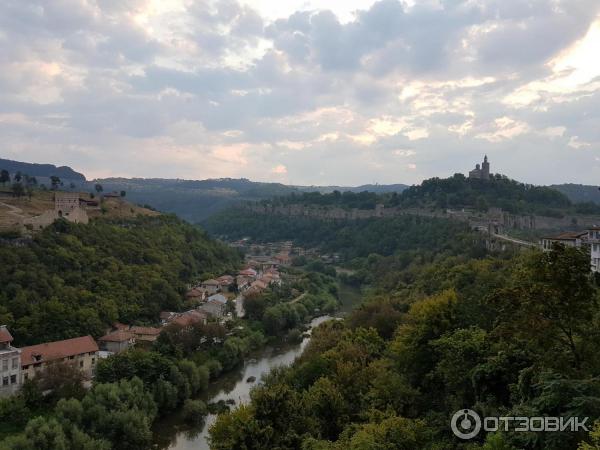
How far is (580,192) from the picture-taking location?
9825 cm

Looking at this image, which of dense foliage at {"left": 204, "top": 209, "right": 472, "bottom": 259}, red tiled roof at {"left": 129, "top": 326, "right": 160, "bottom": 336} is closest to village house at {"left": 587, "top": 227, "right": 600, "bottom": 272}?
dense foliage at {"left": 204, "top": 209, "right": 472, "bottom": 259}

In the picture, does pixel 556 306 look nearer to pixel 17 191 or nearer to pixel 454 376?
pixel 454 376

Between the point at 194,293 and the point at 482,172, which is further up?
the point at 482,172

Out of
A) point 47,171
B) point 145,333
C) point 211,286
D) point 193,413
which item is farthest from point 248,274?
point 47,171

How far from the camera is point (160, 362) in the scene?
24.0 meters

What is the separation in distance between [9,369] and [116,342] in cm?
610

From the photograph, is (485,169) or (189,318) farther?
(485,169)

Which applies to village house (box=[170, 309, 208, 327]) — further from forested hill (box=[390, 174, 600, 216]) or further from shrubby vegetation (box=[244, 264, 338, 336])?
forested hill (box=[390, 174, 600, 216])

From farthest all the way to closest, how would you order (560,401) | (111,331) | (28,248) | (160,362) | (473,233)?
(473,233) → (28,248) → (111,331) → (160,362) → (560,401)

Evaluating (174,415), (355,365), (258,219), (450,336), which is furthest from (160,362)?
(258,219)

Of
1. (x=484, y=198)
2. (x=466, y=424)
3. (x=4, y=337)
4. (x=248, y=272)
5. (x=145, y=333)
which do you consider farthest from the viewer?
(x=484, y=198)

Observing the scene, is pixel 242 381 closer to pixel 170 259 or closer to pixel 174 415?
pixel 174 415

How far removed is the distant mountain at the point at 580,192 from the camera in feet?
303

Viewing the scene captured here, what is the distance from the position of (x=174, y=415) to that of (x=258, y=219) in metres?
81.5
